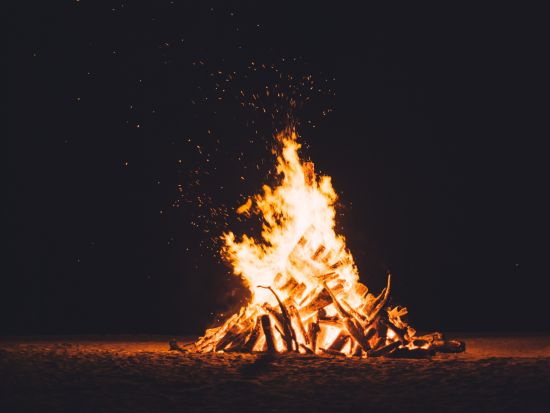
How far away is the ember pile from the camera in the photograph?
7.73m

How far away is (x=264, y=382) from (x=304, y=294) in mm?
2859

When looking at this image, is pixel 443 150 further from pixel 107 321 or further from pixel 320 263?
pixel 107 321

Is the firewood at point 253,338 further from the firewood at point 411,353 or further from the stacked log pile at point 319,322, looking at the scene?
the firewood at point 411,353

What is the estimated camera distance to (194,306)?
40.7 feet

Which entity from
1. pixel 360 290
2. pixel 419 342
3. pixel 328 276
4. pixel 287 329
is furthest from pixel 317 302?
pixel 419 342

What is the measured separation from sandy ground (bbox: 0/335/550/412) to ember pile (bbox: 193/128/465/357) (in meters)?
0.54

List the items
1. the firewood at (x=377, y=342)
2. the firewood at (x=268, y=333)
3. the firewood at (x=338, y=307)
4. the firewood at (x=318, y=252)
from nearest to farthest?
the firewood at (x=377, y=342), the firewood at (x=268, y=333), the firewood at (x=338, y=307), the firewood at (x=318, y=252)

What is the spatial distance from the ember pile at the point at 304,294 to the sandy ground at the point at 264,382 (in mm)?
540

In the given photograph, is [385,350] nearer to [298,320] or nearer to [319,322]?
[319,322]

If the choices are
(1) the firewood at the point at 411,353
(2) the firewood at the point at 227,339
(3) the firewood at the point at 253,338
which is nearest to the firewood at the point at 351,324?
(1) the firewood at the point at 411,353

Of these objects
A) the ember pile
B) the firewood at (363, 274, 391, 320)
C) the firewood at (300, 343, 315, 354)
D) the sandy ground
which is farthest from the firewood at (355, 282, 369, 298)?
the sandy ground

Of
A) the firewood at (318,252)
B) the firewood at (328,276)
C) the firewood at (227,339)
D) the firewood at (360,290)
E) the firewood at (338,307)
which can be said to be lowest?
the firewood at (227,339)

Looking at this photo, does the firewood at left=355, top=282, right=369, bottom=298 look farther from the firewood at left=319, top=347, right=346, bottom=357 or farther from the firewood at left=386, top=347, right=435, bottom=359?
the firewood at left=386, top=347, right=435, bottom=359

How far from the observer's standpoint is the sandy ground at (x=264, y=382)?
188 inches
